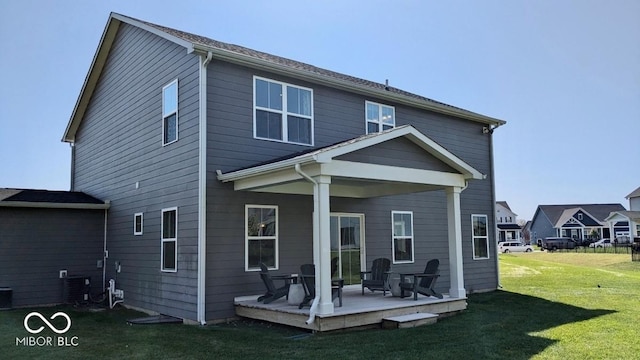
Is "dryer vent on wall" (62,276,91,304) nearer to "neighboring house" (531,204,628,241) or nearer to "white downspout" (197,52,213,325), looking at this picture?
"white downspout" (197,52,213,325)

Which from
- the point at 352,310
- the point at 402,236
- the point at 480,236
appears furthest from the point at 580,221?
the point at 352,310

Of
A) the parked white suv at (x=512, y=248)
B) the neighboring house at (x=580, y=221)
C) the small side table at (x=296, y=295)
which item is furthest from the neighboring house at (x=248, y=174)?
the neighboring house at (x=580, y=221)

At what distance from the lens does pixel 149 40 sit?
453 inches

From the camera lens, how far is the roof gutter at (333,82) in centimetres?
945

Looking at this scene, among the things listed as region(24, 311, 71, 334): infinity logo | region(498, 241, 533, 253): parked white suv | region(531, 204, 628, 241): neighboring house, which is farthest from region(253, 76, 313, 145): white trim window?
region(531, 204, 628, 241): neighboring house

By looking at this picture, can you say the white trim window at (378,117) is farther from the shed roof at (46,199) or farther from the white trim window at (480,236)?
the shed roof at (46,199)

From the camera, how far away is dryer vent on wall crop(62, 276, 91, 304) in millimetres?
12180

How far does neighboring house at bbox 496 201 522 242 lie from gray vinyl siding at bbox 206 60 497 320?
41425mm

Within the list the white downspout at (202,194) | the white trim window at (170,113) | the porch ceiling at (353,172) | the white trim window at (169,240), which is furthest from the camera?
the white trim window at (170,113)

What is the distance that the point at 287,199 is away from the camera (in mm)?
10500

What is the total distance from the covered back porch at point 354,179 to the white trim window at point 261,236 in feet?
1.60

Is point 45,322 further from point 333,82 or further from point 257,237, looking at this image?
point 333,82

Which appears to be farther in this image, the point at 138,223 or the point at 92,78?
the point at 92,78

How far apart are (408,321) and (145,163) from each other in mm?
6945
